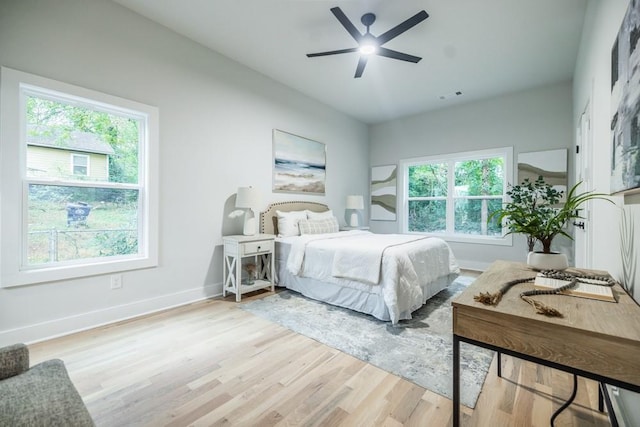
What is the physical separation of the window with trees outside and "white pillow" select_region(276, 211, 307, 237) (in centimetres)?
267

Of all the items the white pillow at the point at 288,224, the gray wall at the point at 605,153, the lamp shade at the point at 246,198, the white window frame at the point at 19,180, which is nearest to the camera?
the gray wall at the point at 605,153

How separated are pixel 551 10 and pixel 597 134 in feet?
4.83

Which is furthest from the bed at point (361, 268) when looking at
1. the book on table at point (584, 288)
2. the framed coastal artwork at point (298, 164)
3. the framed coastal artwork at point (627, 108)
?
the framed coastal artwork at point (627, 108)

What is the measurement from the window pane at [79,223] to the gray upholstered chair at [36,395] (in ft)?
5.84

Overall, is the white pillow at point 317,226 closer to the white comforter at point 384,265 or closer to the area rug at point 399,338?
the white comforter at point 384,265

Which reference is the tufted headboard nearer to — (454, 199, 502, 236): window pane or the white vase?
(454, 199, 502, 236): window pane

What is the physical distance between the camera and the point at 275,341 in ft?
7.70

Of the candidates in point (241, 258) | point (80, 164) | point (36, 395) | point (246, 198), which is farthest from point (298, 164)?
point (36, 395)

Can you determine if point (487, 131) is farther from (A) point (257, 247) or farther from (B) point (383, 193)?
(A) point (257, 247)

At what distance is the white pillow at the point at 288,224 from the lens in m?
4.07

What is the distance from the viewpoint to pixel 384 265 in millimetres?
2721

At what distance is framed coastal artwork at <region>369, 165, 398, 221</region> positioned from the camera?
5.99 metres

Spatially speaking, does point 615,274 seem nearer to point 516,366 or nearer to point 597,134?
point 516,366

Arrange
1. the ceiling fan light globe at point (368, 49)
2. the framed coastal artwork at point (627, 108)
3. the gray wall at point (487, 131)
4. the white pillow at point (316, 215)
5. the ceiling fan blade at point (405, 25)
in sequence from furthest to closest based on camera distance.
Result: the white pillow at point (316, 215) → the gray wall at point (487, 131) → the ceiling fan light globe at point (368, 49) → the ceiling fan blade at point (405, 25) → the framed coastal artwork at point (627, 108)
